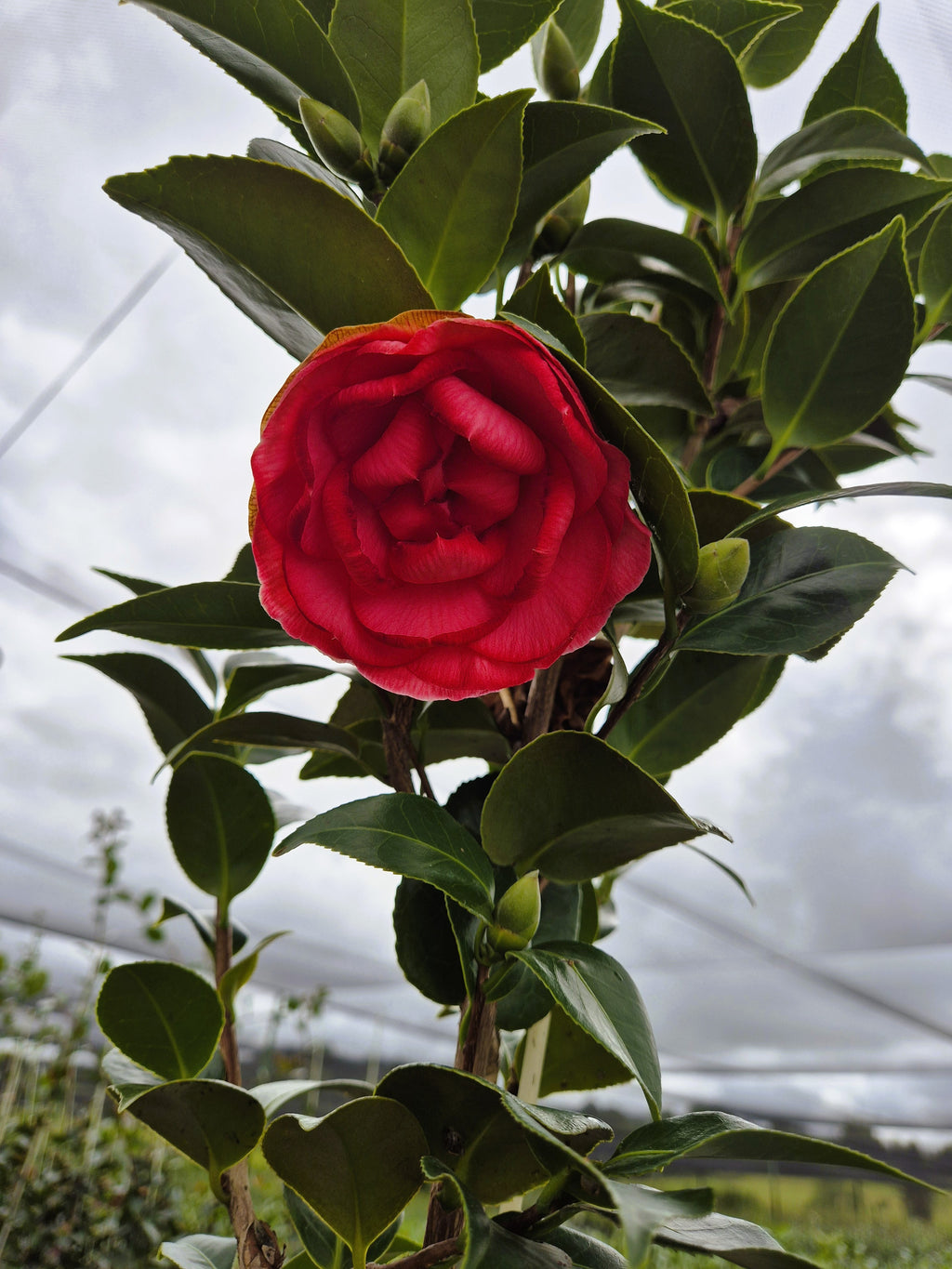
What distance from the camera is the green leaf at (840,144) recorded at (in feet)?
1.46

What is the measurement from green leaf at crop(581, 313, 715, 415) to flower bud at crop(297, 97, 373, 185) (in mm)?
115

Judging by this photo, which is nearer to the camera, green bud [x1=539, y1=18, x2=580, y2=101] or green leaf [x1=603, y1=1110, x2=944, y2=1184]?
green leaf [x1=603, y1=1110, x2=944, y2=1184]

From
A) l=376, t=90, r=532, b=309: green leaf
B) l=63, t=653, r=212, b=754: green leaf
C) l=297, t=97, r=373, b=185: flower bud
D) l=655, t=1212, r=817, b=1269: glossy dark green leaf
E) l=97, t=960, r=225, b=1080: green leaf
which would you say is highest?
l=297, t=97, r=373, b=185: flower bud

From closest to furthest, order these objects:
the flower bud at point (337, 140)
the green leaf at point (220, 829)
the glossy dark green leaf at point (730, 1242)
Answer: the glossy dark green leaf at point (730, 1242) < the flower bud at point (337, 140) < the green leaf at point (220, 829)

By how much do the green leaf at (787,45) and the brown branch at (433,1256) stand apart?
58 cm

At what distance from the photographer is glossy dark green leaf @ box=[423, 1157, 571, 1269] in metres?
0.25

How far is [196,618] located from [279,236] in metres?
0.15

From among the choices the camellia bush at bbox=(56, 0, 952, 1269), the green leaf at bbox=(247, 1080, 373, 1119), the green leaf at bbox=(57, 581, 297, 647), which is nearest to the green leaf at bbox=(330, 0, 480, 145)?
the camellia bush at bbox=(56, 0, 952, 1269)

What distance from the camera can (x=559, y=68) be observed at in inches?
18.3

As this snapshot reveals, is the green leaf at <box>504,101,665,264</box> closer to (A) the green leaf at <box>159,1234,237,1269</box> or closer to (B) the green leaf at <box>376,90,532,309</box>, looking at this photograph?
(B) the green leaf at <box>376,90,532,309</box>

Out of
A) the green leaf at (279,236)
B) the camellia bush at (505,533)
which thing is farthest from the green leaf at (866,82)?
the green leaf at (279,236)

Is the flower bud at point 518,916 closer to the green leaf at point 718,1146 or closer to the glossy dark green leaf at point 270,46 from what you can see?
the green leaf at point 718,1146

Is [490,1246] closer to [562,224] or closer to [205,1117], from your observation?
[205,1117]

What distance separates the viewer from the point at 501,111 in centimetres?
32
